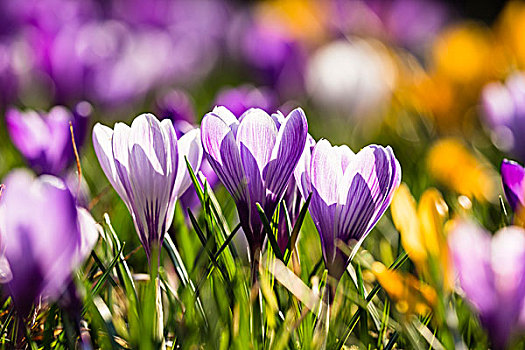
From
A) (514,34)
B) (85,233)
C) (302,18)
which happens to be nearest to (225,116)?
(85,233)

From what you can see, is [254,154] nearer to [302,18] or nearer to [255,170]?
[255,170]

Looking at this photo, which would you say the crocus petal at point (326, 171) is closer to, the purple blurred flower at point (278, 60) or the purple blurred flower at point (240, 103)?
the purple blurred flower at point (240, 103)

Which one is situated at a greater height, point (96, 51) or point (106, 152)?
point (106, 152)

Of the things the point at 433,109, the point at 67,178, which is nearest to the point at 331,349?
the point at 67,178

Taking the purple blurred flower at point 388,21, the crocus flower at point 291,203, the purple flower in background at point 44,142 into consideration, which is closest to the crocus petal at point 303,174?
the crocus flower at point 291,203

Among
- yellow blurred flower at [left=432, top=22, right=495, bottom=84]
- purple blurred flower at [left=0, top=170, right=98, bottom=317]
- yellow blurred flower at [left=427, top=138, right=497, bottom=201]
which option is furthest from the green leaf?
yellow blurred flower at [left=432, top=22, right=495, bottom=84]
